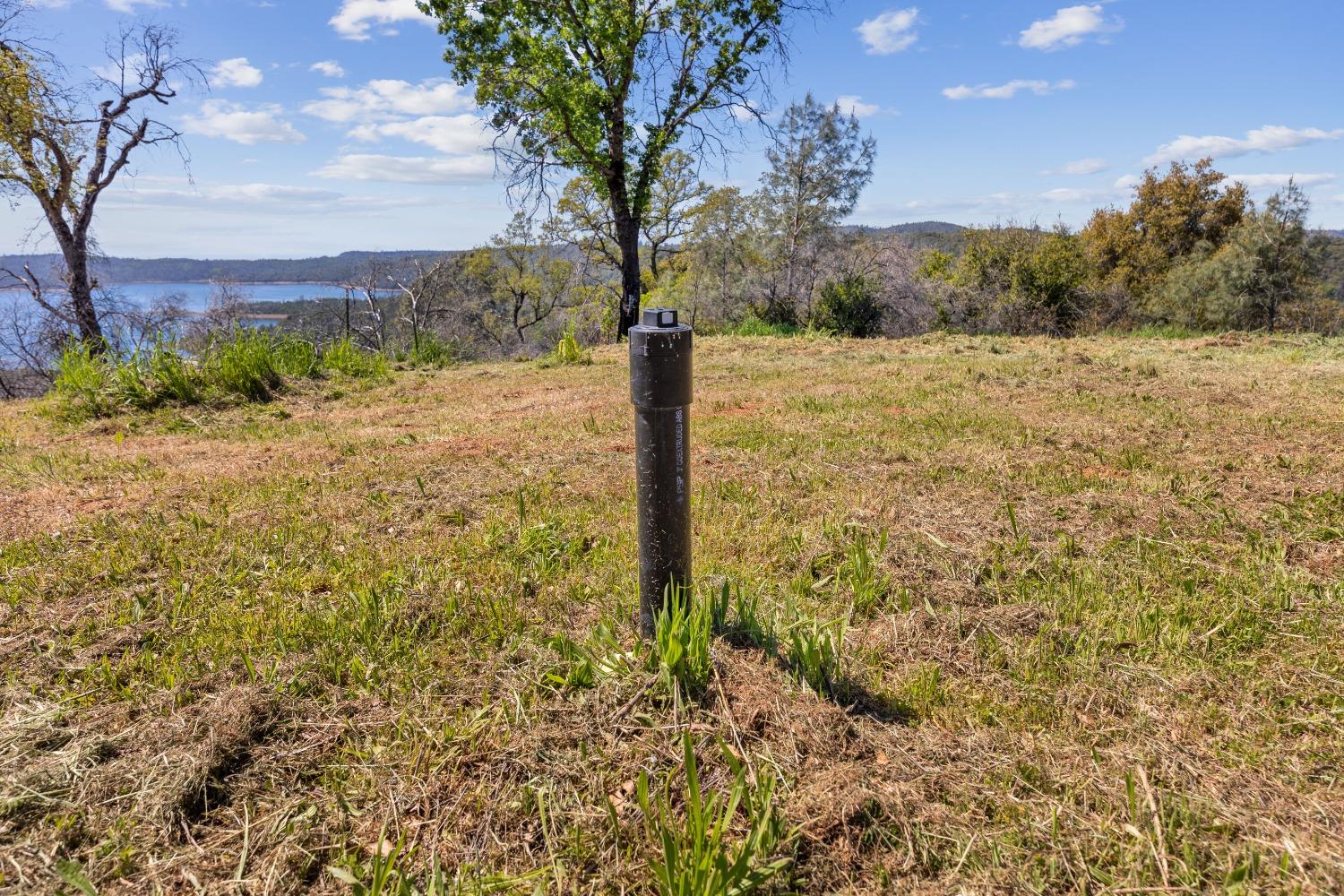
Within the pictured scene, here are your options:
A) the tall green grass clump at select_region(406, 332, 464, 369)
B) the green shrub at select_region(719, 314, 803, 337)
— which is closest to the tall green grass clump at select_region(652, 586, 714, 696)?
the tall green grass clump at select_region(406, 332, 464, 369)

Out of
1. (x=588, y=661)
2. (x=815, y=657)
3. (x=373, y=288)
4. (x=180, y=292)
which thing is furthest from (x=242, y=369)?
(x=373, y=288)

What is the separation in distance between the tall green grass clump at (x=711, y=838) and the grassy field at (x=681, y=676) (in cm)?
2

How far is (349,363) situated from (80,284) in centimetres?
992

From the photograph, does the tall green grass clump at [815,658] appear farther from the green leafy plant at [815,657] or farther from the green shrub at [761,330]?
the green shrub at [761,330]

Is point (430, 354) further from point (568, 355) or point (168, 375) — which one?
point (168, 375)

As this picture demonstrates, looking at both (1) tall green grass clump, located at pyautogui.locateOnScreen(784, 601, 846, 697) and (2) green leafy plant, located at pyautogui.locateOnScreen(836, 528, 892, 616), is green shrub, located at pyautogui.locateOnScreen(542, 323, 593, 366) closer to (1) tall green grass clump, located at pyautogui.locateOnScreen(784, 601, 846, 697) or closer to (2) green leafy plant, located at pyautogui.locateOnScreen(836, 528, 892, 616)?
(2) green leafy plant, located at pyautogui.locateOnScreen(836, 528, 892, 616)

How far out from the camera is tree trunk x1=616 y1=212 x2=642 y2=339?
1590cm

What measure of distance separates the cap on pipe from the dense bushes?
7.77m

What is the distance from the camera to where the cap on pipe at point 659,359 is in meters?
2.20

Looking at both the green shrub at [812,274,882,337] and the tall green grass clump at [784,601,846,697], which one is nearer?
the tall green grass clump at [784,601,846,697]

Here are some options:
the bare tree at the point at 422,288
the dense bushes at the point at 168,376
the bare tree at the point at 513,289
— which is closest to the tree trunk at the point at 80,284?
the dense bushes at the point at 168,376

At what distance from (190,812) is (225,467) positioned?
388cm

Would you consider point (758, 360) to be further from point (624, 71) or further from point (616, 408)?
point (624, 71)

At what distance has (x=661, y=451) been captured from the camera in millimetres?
2342
